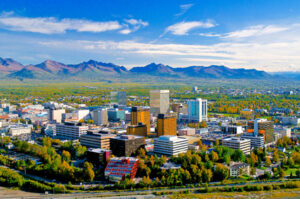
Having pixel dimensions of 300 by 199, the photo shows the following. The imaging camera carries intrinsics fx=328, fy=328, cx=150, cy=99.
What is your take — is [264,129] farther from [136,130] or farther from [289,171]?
[136,130]

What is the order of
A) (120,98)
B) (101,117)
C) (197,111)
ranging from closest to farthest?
(101,117), (197,111), (120,98)

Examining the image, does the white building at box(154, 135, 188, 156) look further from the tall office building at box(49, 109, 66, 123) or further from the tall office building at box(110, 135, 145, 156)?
the tall office building at box(49, 109, 66, 123)

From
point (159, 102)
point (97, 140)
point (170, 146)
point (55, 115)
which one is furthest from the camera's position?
point (159, 102)

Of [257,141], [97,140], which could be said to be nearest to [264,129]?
[257,141]

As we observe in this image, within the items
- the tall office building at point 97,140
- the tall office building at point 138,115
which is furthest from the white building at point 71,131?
the tall office building at point 138,115

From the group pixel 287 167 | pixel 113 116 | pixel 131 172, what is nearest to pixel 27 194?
pixel 131 172

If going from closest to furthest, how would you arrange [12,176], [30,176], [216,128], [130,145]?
[12,176], [30,176], [130,145], [216,128]

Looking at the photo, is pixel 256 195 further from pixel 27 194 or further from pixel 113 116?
pixel 113 116

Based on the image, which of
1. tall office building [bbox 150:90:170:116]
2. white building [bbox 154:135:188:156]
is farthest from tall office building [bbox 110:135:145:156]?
tall office building [bbox 150:90:170:116]

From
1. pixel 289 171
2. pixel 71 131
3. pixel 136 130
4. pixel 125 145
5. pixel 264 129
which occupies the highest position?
pixel 264 129
